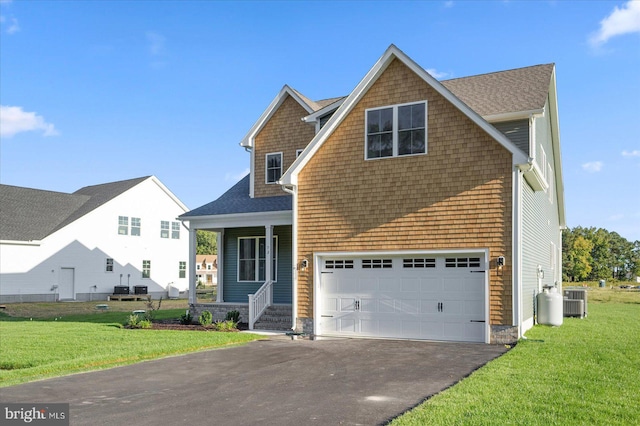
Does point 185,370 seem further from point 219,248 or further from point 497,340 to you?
point 219,248

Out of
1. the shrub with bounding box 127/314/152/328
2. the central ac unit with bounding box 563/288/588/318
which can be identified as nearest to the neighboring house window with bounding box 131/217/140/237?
the shrub with bounding box 127/314/152/328

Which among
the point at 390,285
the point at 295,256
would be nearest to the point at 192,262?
the point at 295,256

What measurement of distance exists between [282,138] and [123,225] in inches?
920

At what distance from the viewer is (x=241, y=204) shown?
21.2m

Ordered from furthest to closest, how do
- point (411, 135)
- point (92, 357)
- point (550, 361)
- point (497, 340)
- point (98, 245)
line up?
point (98, 245), point (411, 135), point (497, 340), point (92, 357), point (550, 361)

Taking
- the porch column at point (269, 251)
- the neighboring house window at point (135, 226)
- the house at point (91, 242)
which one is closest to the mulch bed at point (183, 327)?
the porch column at point (269, 251)

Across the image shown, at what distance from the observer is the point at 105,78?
91.1ft

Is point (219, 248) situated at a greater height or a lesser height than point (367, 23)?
lesser

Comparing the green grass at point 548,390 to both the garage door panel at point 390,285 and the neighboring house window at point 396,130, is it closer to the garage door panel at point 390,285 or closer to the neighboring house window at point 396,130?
the garage door panel at point 390,285

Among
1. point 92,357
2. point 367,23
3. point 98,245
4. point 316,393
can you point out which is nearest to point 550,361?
point 316,393

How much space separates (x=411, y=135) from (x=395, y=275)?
13.0 ft

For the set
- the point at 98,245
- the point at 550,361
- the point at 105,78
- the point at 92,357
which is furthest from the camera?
the point at 98,245

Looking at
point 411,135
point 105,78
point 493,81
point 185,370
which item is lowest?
point 185,370

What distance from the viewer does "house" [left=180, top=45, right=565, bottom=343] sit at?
14719mm
